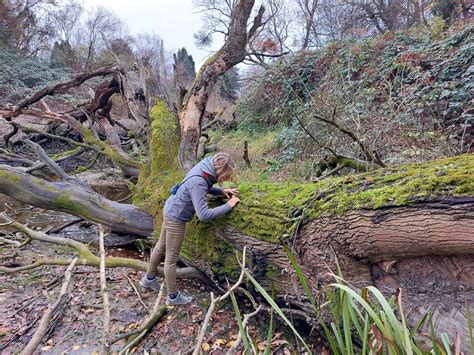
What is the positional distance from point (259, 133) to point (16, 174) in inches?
336

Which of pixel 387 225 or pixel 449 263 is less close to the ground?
pixel 387 225

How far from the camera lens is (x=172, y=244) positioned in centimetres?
307

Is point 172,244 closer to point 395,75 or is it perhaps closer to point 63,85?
point 63,85

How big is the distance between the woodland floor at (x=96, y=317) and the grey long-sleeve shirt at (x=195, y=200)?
1017 millimetres

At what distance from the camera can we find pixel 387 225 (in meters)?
1.89

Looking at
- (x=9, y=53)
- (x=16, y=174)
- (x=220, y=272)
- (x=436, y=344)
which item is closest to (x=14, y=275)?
(x=16, y=174)

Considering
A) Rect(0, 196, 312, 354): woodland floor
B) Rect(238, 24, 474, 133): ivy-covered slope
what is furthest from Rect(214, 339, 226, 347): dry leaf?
Rect(238, 24, 474, 133): ivy-covered slope

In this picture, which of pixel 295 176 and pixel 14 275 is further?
pixel 295 176

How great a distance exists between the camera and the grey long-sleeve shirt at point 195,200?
2734 millimetres

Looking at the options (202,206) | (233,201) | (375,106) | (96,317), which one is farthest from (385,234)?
(375,106)

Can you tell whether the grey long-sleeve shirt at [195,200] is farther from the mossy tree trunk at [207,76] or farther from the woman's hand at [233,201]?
the mossy tree trunk at [207,76]

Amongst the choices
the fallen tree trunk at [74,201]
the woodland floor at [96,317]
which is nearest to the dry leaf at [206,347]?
the woodland floor at [96,317]

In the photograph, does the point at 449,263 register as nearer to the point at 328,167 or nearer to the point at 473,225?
the point at 473,225

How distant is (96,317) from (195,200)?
1679 millimetres
